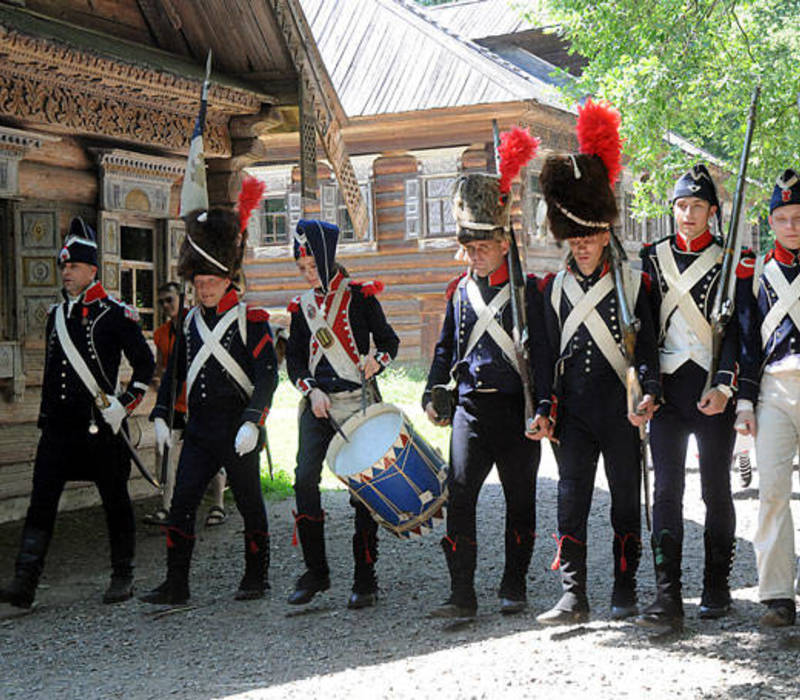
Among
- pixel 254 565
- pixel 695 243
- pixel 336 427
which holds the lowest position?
pixel 254 565

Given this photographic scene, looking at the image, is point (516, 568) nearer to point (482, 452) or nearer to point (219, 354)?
point (482, 452)

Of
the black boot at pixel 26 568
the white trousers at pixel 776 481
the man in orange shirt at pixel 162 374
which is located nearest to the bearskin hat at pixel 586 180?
the white trousers at pixel 776 481

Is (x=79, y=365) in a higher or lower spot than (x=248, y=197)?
lower

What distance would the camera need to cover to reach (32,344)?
28.7 ft

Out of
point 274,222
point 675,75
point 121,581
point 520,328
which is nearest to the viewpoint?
point 520,328

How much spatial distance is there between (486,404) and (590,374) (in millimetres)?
556

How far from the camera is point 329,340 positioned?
6.41 metres

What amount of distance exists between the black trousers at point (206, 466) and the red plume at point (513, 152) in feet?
6.15

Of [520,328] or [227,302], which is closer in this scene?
[520,328]

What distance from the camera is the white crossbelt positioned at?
5.54 metres

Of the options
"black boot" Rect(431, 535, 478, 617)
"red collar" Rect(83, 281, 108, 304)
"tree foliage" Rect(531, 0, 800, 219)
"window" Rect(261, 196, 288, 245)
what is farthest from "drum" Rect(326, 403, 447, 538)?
"window" Rect(261, 196, 288, 245)

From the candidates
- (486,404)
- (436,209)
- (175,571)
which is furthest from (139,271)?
(436,209)

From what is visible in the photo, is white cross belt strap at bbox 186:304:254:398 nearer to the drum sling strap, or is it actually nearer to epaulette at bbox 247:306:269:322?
epaulette at bbox 247:306:269:322

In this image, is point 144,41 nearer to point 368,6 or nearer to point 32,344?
point 32,344
